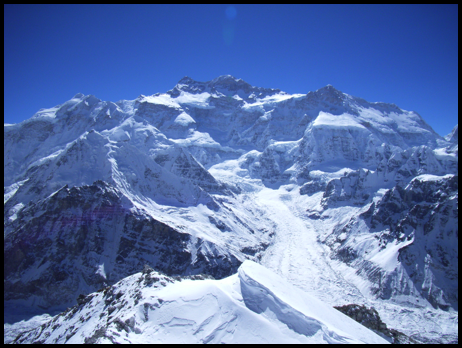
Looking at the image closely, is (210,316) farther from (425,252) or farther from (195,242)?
(425,252)

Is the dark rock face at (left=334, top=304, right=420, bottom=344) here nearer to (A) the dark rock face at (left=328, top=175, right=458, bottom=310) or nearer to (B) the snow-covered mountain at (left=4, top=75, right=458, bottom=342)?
(B) the snow-covered mountain at (left=4, top=75, right=458, bottom=342)

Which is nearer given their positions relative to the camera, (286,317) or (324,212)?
(286,317)

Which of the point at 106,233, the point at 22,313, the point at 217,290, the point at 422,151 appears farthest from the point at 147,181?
the point at 422,151

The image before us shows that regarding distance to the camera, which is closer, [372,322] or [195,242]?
[372,322]

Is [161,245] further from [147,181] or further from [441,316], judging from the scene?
[441,316]

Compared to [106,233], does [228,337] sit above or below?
below

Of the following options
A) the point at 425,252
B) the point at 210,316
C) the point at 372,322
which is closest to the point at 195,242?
the point at 372,322

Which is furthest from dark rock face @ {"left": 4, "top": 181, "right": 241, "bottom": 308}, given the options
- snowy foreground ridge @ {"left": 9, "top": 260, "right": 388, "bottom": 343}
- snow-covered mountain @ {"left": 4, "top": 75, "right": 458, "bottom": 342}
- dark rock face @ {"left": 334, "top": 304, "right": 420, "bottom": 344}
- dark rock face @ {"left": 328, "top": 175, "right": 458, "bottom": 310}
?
dark rock face @ {"left": 334, "top": 304, "right": 420, "bottom": 344}
